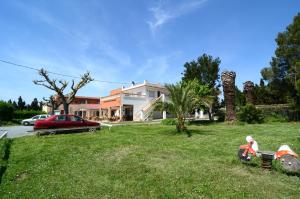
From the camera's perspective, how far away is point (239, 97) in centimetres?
4459

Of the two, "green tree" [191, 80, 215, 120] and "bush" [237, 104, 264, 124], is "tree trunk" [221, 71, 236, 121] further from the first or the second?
"green tree" [191, 80, 215, 120]

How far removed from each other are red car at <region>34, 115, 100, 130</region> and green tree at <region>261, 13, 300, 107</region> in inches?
892

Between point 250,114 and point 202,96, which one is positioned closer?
point 202,96

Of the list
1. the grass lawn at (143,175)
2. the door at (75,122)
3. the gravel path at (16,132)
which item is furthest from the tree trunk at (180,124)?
the gravel path at (16,132)

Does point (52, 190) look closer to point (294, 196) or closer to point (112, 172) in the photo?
point (112, 172)

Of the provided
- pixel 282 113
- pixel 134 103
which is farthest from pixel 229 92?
pixel 134 103

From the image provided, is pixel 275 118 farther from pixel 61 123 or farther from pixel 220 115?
pixel 61 123

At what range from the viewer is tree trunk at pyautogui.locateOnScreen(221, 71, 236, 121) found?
25.6 metres

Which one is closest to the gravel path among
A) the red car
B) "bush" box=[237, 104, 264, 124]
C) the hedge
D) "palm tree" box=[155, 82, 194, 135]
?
the red car

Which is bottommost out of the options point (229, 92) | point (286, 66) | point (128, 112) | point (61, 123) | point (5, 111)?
point (61, 123)

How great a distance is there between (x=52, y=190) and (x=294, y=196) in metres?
5.83

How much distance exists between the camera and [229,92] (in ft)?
85.7

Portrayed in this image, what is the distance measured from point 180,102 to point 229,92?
1087 centimetres

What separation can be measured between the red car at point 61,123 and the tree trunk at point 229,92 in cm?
1287
